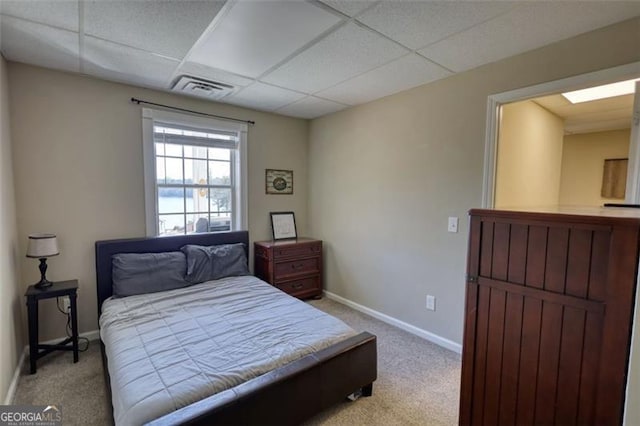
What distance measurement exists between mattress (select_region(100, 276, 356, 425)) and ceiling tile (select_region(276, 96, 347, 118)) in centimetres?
218

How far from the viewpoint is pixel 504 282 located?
137 centimetres

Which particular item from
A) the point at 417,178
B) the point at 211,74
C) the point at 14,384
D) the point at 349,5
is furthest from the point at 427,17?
the point at 14,384

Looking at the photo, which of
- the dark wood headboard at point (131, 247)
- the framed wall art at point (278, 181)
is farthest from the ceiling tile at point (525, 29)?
the dark wood headboard at point (131, 247)

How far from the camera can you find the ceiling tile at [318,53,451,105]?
2387 mm

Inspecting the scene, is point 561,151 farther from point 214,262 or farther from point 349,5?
point 214,262

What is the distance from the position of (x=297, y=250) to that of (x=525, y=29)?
2979 millimetres

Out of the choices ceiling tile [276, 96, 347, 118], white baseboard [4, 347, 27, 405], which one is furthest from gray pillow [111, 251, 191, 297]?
ceiling tile [276, 96, 347, 118]

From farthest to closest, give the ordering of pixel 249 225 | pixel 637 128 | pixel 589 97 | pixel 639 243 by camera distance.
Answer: pixel 249 225
pixel 589 97
pixel 637 128
pixel 639 243

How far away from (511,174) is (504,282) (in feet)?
6.34

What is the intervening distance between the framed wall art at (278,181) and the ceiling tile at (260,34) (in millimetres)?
1643

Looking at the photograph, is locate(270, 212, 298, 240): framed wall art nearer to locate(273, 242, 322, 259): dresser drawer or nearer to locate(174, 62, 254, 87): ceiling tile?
locate(273, 242, 322, 259): dresser drawer

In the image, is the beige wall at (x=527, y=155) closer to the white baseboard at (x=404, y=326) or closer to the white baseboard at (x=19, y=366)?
the white baseboard at (x=404, y=326)

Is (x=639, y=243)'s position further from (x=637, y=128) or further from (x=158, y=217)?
(x=158, y=217)

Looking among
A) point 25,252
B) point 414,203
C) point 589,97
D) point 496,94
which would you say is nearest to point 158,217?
point 25,252
